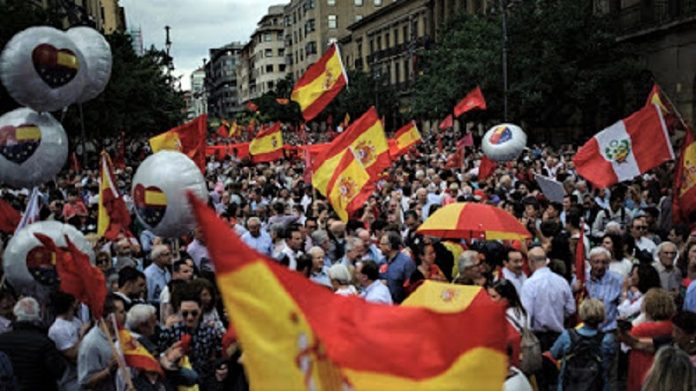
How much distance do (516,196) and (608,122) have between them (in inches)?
944

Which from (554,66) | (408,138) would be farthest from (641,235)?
(554,66)

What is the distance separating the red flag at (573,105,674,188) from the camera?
1041cm

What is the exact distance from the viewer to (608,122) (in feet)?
114

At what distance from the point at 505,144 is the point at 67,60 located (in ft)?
32.5

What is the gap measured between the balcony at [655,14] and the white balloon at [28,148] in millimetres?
26655

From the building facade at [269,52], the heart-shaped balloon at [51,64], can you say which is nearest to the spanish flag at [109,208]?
the heart-shaped balloon at [51,64]

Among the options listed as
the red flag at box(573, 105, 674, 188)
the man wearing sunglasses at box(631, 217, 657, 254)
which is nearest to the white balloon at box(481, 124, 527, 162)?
the red flag at box(573, 105, 674, 188)

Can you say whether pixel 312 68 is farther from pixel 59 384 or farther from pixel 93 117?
pixel 93 117

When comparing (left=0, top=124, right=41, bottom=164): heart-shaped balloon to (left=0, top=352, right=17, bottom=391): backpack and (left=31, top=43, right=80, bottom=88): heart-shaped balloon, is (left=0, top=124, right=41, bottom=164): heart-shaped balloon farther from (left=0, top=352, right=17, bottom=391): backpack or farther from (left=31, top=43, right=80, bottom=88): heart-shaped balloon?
(left=0, top=352, right=17, bottom=391): backpack

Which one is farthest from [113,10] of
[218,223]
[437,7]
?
[218,223]

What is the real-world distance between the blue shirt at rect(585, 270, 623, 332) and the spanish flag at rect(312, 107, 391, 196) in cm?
486

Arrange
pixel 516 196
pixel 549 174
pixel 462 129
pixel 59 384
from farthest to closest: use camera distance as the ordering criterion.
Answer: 1. pixel 462 129
2. pixel 549 174
3. pixel 516 196
4. pixel 59 384

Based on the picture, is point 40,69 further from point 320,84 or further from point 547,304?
point 320,84

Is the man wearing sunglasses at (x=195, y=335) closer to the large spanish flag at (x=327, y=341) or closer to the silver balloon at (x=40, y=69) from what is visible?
the large spanish flag at (x=327, y=341)
